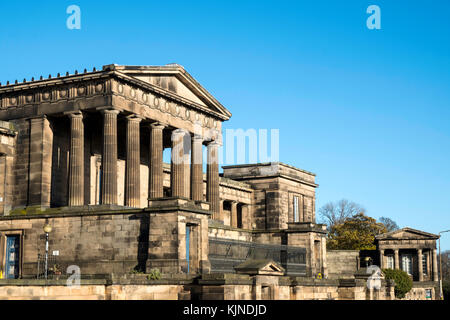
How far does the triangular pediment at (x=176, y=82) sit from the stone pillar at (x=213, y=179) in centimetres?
310

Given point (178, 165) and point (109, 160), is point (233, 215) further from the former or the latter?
point (109, 160)

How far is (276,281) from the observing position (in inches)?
1312

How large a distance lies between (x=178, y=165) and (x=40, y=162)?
10.6m

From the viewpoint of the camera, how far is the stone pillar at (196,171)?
180 ft

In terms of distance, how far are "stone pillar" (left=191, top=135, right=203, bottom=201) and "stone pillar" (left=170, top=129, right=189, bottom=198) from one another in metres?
0.62

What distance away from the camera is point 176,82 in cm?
5253

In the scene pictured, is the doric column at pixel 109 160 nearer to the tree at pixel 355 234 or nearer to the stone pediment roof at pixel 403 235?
the stone pediment roof at pixel 403 235

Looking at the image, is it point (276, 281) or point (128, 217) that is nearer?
point (276, 281)

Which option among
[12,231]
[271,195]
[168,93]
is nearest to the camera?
[12,231]

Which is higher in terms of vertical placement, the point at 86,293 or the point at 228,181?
the point at 228,181
